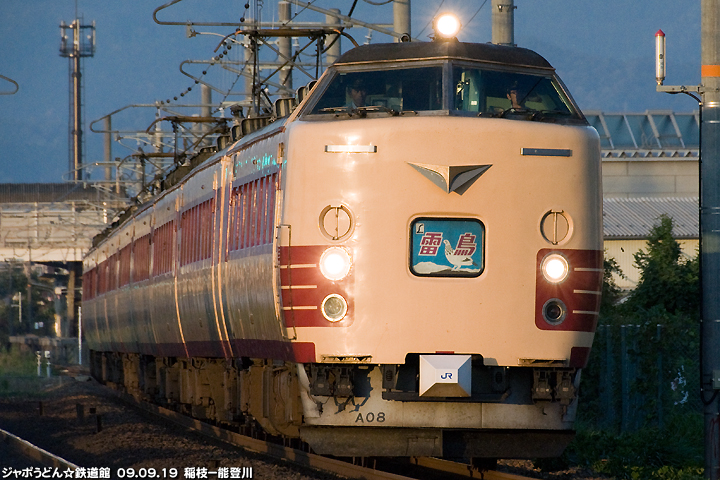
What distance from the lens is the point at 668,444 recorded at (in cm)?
1286

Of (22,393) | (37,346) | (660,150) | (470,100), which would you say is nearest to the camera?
(470,100)

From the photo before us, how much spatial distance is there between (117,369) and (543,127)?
710 inches

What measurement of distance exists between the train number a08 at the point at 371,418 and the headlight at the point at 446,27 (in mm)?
3177

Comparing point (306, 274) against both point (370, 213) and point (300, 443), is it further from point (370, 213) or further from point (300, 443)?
point (300, 443)

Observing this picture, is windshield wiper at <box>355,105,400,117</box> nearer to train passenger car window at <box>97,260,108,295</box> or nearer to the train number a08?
the train number a08

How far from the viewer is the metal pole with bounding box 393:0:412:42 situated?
19.1 meters

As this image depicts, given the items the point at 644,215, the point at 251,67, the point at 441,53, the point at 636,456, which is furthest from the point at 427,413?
the point at 644,215

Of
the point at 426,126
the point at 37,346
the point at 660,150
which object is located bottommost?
the point at 37,346

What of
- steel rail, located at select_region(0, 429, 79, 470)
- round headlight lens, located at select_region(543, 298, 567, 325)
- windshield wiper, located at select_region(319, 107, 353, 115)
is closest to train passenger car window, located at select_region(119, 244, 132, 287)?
steel rail, located at select_region(0, 429, 79, 470)

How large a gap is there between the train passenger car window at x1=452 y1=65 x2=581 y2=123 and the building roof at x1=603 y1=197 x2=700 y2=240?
36455 millimetres

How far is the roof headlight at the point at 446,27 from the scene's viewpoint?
10094 mm

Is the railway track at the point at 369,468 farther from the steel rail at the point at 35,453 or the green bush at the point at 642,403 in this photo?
the steel rail at the point at 35,453

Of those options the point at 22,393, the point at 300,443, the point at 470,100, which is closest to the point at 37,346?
the point at 22,393

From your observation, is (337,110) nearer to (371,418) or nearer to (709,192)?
(371,418)
